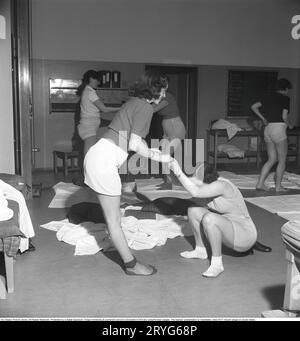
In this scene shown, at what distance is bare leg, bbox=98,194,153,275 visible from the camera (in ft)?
10.2

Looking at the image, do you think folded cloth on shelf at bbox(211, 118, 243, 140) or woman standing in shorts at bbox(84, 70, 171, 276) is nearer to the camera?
woman standing in shorts at bbox(84, 70, 171, 276)

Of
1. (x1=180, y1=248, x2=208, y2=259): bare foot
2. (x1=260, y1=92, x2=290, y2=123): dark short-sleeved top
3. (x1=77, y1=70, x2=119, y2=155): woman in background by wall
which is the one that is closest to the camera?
(x1=180, y1=248, x2=208, y2=259): bare foot

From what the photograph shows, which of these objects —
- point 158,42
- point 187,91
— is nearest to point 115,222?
point 158,42

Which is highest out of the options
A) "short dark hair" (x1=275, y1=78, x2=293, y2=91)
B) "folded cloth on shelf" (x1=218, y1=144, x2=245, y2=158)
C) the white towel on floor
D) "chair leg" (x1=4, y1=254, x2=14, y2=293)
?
"short dark hair" (x1=275, y1=78, x2=293, y2=91)

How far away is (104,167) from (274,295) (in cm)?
135

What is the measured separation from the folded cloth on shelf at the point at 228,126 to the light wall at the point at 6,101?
4.52m

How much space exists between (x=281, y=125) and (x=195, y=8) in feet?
12.4

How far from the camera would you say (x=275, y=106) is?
19.4 feet

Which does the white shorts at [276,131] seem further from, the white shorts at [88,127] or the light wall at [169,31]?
the light wall at [169,31]

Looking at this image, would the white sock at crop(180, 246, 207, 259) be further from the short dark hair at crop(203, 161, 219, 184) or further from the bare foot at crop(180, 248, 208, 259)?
the short dark hair at crop(203, 161, 219, 184)

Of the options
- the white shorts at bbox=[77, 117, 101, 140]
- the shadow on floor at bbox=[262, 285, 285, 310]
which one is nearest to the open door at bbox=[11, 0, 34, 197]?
the white shorts at bbox=[77, 117, 101, 140]

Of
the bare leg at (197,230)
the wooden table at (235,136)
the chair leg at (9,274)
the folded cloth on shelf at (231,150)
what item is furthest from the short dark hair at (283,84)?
the chair leg at (9,274)

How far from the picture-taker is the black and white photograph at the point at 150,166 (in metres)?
2.92
